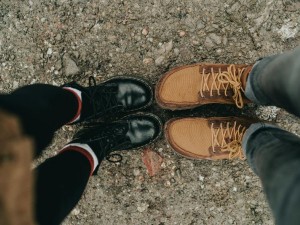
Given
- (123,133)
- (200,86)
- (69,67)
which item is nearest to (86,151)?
(123,133)

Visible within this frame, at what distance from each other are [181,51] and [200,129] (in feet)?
1.47

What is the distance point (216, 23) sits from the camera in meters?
2.22

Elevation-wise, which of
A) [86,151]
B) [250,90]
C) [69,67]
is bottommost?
[86,151]

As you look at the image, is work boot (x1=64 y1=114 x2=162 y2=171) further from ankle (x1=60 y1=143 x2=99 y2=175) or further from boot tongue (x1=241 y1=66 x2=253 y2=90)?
boot tongue (x1=241 y1=66 x2=253 y2=90)

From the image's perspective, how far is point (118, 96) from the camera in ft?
7.35

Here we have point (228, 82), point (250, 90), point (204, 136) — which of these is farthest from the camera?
point (204, 136)

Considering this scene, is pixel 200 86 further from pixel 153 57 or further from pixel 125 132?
pixel 125 132

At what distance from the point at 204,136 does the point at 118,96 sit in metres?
0.52

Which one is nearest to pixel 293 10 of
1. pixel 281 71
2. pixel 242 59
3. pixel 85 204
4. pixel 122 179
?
pixel 242 59

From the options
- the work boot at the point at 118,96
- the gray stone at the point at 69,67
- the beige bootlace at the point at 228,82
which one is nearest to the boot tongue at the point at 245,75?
the beige bootlace at the point at 228,82

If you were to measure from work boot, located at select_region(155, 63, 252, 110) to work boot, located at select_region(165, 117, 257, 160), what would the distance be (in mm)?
98

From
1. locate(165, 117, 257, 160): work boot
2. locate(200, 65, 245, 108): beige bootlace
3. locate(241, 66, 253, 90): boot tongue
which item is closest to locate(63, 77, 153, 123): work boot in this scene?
locate(165, 117, 257, 160): work boot

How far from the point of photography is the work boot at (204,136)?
2.13 m

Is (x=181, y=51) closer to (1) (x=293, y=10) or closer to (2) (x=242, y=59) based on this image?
(2) (x=242, y=59)
